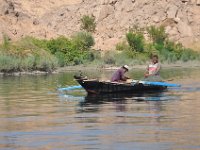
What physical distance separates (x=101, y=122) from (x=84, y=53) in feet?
211

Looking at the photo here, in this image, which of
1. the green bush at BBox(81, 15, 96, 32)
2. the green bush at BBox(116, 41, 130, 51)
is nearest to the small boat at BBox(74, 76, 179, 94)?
the green bush at BBox(116, 41, 130, 51)

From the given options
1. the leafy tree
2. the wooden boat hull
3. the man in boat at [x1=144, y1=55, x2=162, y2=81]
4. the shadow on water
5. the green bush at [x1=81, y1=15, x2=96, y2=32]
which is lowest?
the shadow on water

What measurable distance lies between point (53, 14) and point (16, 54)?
46.1 meters

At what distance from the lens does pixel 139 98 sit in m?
28.8

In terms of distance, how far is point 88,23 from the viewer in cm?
10381

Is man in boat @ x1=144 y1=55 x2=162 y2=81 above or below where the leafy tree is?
below

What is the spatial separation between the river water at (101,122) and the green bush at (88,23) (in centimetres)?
7276

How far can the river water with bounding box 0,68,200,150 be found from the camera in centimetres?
1578

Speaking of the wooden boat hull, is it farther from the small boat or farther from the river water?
the river water

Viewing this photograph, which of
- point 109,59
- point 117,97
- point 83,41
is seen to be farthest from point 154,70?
point 83,41

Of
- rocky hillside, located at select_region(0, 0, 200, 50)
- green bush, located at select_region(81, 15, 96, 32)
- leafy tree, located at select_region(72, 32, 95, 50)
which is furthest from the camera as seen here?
rocky hillside, located at select_region(0, 0, 200, 50)

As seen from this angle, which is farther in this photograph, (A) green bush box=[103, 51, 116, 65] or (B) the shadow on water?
(A) green bush box=[103, 51, 116, 65]

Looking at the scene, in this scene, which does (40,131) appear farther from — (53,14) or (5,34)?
(53,14)

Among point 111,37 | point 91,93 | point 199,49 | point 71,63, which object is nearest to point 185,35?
point 199,49
